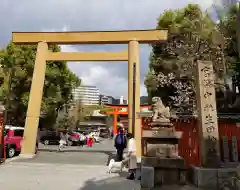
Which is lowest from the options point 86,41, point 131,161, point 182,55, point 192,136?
point 131,161

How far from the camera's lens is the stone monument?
6.44 metres

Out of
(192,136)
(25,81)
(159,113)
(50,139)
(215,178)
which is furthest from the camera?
(50,139)

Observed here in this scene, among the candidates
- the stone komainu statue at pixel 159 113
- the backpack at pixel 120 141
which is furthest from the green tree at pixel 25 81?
the stone komainu statue at pixel 159 113

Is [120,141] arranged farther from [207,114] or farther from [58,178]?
[207,114]

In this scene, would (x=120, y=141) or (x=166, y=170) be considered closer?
(x=166, y=170)

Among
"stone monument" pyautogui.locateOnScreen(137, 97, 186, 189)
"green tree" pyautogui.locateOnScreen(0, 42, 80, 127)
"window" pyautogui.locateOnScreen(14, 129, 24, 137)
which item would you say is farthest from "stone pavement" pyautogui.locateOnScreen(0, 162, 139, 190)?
"green tree" pyautogui.locateOnScreen(0, 42, 80, 127)

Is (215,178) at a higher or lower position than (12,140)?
lower

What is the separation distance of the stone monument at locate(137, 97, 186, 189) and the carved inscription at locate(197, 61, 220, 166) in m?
0.78

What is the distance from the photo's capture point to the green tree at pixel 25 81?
67.3ft

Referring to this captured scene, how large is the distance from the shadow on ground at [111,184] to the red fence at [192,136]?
2.39 m

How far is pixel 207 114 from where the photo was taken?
694 cm

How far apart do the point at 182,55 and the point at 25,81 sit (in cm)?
1408

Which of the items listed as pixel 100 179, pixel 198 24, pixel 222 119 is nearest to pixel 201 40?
pixel 198 24

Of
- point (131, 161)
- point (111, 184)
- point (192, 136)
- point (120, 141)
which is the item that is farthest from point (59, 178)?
point (192, 136)
